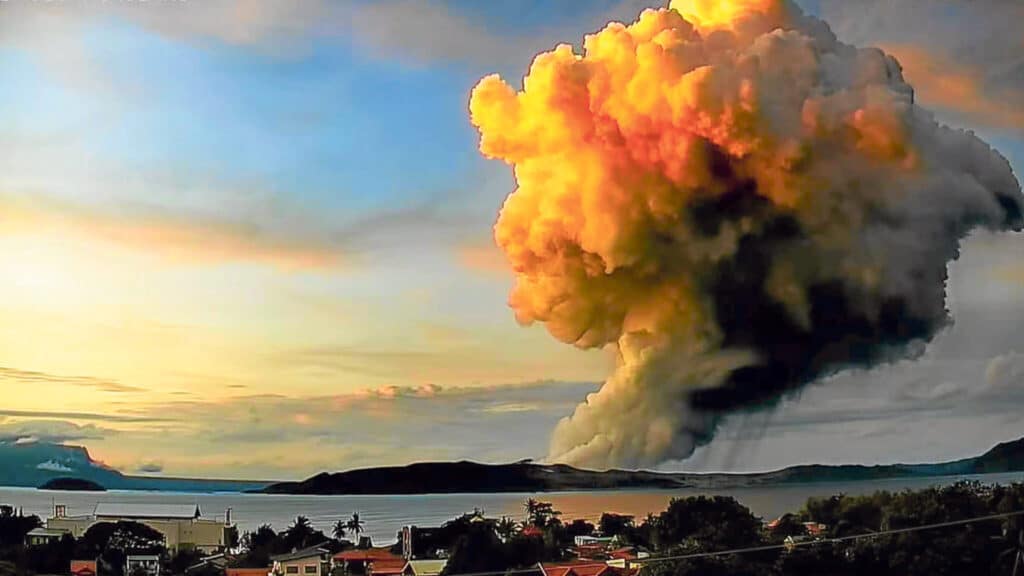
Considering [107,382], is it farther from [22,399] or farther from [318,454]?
[318,454]

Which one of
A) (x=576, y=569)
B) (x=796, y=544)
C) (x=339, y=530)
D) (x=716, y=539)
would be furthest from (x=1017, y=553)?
Answer: (x=339, y=530)

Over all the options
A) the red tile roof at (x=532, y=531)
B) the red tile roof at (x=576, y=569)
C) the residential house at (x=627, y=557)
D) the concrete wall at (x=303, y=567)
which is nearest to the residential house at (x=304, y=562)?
the concrete wall at (x=303, y=567)

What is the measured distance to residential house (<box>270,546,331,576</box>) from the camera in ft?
23.7

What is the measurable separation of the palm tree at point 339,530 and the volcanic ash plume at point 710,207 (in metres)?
1.24

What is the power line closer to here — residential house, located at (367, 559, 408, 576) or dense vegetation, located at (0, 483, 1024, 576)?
dense vegetation, located at (0, 483, 1024, 576)

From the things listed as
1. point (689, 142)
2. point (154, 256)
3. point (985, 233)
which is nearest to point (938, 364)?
point (985, 233)

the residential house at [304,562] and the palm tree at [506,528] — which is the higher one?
the palm tree at [506,528]

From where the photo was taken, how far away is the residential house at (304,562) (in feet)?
23.7

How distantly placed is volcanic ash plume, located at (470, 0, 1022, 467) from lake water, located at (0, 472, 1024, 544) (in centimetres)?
25

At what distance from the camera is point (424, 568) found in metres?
7.26

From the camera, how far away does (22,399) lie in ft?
23.7

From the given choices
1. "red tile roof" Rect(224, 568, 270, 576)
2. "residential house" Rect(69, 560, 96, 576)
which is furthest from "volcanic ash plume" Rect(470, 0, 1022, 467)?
"residential house" Rect(69, 560, 96, 576)

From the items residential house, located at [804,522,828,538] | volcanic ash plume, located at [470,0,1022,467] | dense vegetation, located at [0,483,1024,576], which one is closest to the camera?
volcanic ash plume, located at [470,0,1022,467]

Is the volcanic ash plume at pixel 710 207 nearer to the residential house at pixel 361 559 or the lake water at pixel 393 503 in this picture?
the lake water at pixel 393 503
